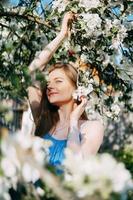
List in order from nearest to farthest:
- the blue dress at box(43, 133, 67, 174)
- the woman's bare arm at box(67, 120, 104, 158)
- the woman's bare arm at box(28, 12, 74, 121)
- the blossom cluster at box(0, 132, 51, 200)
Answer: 1. the blossom cluster at box(0, 132, 51, 200)
2. the woman's bare arm at box(67, 120, 104, 158)
3. the blue dress at box(43, 133, 67, 174)
4. the woman's bare arm at box(28, 12, 74, 121)

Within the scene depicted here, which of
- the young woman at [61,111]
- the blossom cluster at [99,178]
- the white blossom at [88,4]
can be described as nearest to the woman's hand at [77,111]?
the young woman at [61,111]

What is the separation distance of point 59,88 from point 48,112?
226mm

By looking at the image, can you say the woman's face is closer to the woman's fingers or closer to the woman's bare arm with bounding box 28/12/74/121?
the woman's bare arm with bounding box 28/12/74/121

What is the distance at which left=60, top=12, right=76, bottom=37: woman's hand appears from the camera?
3.54 metres

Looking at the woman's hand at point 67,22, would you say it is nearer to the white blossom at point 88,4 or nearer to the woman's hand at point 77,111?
the white blossom at point 88,4

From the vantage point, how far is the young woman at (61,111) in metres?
3.22

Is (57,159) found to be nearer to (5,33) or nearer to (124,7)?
(124,7)

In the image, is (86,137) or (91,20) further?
(91,20)

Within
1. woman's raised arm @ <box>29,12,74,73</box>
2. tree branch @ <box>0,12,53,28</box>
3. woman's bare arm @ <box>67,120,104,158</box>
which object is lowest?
woman's bare arm @ <box>67,120,104,158</box>

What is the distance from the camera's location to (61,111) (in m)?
3.56

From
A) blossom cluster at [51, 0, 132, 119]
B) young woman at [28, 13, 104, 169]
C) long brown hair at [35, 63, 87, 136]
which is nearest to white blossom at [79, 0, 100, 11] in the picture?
blossom cluster at [51, 0, 132, 119]

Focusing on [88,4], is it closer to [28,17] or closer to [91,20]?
[91,20]

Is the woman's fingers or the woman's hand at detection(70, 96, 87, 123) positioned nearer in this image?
the woman's hand at detection(70, 96, 87, 123)

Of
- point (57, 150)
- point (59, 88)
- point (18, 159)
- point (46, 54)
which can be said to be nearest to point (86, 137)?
point (57, 150)
